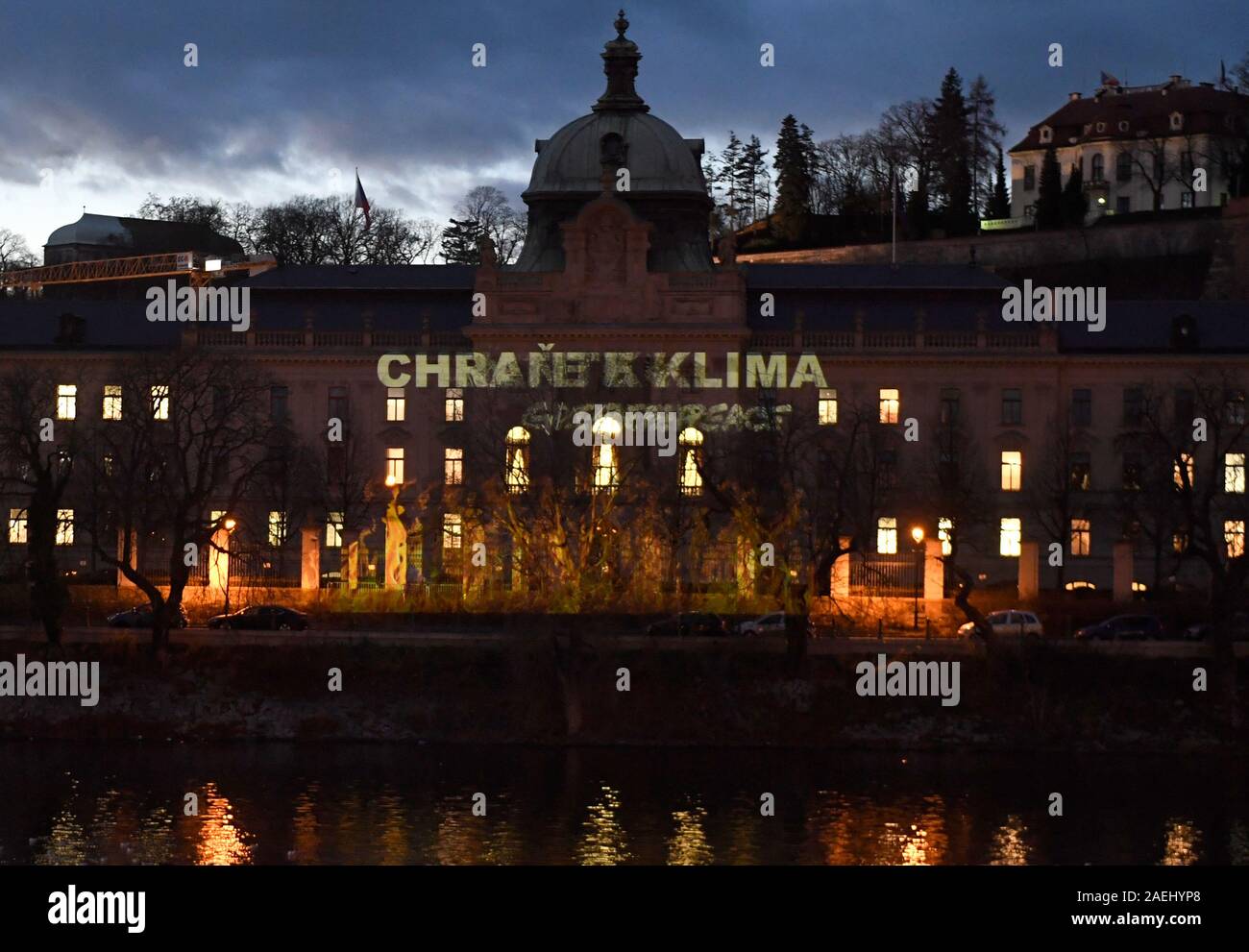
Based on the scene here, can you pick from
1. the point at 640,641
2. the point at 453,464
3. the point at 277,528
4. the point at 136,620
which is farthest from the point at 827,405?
the point at 136,620

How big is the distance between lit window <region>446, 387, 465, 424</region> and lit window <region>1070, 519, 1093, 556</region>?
2607 centimetres

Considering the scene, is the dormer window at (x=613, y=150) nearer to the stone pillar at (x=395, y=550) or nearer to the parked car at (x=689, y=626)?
the stone pillar at (x=395, y=550)

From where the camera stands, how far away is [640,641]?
238 ft

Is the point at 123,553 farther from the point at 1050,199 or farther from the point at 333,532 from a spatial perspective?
the point at 1050,199

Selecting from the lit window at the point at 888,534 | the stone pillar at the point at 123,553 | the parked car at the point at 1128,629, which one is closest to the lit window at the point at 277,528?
the stone pillar at the point at 123,553

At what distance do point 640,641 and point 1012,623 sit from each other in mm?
12324

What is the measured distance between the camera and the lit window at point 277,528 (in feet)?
300

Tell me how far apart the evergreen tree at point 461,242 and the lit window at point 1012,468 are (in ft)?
196

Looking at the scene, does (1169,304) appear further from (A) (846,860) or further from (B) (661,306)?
(A) (846,860)

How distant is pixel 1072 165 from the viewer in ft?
515

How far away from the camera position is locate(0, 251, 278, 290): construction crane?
14475cm

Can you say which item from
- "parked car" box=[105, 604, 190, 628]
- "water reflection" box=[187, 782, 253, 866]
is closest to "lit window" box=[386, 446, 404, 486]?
"parked car" box=[105, 604, 190, 628]

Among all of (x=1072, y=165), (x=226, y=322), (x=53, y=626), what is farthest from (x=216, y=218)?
(x=53, y=626)

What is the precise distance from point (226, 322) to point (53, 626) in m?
31.1
